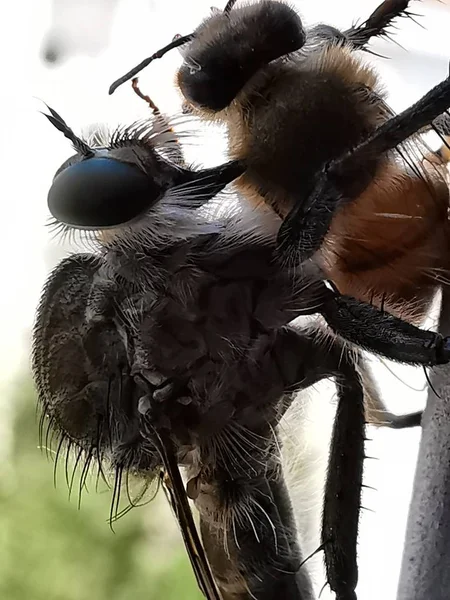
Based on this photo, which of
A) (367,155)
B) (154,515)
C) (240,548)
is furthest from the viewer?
(154,515)

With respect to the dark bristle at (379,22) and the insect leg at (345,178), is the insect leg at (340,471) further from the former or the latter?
the dark bristle at (379,22)

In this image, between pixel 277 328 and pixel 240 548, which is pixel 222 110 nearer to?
pixel 277 328

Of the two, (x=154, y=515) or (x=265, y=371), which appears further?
(x=154, y=515)

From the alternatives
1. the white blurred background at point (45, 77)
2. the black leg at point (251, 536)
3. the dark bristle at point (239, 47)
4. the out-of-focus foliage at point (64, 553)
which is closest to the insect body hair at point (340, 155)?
the dark bristle at point (239, 47)

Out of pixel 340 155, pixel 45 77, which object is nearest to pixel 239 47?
pixel 340 155

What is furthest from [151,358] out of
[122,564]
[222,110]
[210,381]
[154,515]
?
[122,564]

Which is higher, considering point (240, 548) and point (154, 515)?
point (154, 515)

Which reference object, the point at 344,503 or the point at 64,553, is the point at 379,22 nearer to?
the point at 344,503

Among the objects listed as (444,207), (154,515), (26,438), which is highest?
(26,438)
